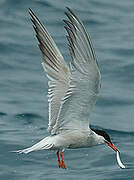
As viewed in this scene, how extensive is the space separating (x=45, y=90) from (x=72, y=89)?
541 centimetres

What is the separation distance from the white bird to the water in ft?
3.25

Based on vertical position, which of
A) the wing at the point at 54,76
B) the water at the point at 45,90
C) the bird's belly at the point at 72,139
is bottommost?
the water at the point at 45,90

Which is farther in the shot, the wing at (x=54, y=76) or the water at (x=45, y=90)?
the water at (x=45, y=90)

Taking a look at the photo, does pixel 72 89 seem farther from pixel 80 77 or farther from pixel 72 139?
pixel 72 139

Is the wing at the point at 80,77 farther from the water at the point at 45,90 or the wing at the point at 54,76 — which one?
the water at the point at 45,90

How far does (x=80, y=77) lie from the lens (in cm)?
730

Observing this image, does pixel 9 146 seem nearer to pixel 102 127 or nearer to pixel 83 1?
pixel 102 127

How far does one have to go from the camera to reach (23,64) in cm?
1390

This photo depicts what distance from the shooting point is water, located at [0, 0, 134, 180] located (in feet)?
31.5

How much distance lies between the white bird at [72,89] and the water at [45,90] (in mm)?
991

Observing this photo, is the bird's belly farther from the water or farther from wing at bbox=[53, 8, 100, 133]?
the water

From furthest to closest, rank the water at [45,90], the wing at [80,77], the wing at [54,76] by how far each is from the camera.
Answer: the water at [45,90] < the wing at [54,76] < the wing at [80,77]

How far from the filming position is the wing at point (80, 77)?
275 inches

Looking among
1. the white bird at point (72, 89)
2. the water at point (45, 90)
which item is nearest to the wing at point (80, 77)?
the white bird at point (72, 89)
